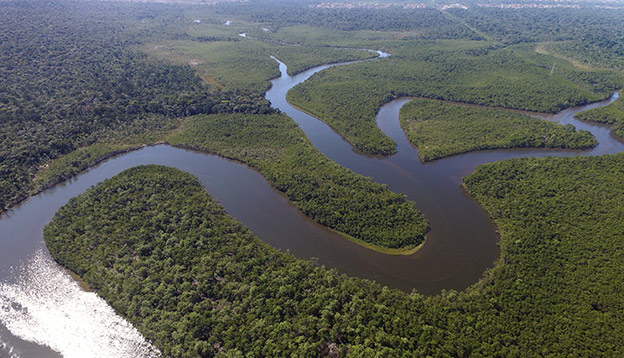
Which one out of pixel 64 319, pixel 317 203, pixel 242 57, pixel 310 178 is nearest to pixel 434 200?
pixel 317 203

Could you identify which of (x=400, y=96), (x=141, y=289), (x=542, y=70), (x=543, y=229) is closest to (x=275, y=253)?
(x=141, y=289)

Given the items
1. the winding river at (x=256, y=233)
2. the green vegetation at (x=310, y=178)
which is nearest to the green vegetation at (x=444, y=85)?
the winding river at (x=256, y=233)

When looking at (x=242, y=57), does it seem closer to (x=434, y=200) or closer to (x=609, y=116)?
(x=434, y=200)

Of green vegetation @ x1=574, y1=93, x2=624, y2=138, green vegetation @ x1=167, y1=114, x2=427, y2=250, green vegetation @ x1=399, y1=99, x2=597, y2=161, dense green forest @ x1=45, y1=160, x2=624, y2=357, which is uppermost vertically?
green vegetation @ x1=574, y1=93, x2=624, y2=138

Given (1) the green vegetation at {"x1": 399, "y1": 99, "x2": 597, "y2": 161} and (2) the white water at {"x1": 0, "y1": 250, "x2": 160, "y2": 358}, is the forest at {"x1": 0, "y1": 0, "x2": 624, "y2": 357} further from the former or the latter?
(2) the white water at {"x1": 0, "y1": 250, "x2": 160, "y2": 358}

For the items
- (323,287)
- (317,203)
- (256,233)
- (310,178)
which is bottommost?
(256,233)

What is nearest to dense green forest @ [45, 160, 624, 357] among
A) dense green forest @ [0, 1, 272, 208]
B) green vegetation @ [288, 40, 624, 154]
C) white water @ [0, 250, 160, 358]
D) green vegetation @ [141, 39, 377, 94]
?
white water @ [0, 250, 160, 358]
